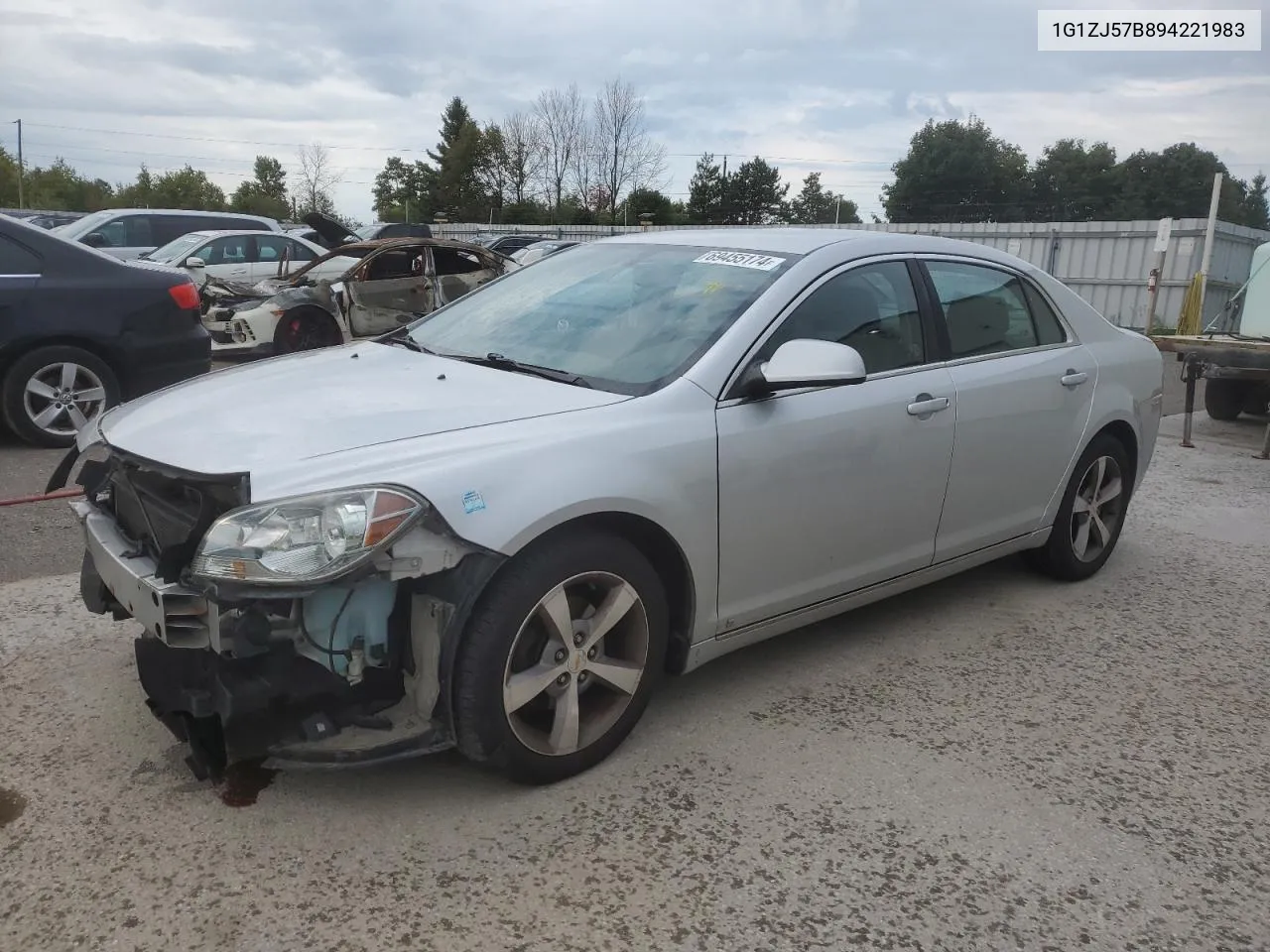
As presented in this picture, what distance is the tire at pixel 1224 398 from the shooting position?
33.1ft

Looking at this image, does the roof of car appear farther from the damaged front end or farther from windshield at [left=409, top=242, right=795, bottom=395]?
the damaged front end

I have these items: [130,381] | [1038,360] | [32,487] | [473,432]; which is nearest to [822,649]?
[1038,360]

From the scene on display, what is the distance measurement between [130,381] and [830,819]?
582 centimetres

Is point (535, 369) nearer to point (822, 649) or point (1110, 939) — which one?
point (822, 649)

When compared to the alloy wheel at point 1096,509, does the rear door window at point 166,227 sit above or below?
above

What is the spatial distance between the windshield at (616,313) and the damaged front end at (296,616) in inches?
36.6

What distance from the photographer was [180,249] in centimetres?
1384

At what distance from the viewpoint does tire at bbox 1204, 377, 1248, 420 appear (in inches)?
397

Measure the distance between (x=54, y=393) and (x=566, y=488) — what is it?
5.37 m

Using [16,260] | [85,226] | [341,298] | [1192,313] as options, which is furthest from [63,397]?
[1192,313]

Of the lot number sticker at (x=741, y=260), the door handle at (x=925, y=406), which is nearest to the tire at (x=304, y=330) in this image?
the lot number sticker at (x=741, y=260)

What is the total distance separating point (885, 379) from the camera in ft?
12.1

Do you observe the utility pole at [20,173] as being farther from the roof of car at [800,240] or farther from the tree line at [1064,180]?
the roof of car at [800,240]

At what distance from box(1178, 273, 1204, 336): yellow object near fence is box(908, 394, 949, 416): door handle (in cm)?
1381
